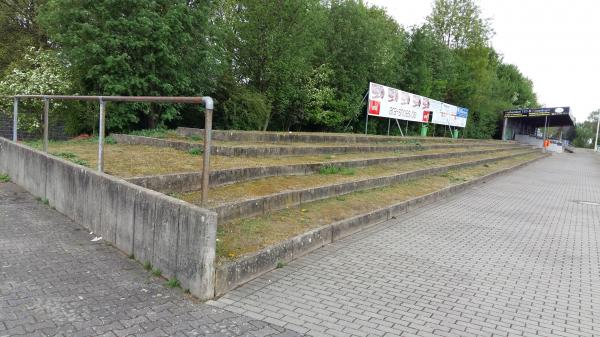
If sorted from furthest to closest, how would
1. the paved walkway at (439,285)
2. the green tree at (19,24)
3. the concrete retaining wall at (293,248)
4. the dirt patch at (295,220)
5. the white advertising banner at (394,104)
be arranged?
the white advertising banner at (394,104)
the green tree at (19,24)
the dirt patch at (295,220)
the concrete retaining wall at (293,248)
the paved walkway at (439,285)

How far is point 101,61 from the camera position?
38.8ft

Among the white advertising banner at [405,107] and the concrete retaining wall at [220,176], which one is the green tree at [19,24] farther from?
the concrete retaining wall at [220,176]

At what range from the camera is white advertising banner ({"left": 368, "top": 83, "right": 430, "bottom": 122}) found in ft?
68.6

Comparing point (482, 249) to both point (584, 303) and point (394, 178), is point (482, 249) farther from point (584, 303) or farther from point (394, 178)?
point (394, 178)

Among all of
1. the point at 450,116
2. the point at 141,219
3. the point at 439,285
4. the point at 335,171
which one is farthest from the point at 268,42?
the point at 450,116

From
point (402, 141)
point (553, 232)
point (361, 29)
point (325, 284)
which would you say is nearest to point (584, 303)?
point (325, 284)

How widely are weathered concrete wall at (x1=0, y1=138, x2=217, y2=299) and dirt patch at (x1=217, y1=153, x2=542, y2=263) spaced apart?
1.41 ft

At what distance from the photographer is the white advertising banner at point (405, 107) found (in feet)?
69.2

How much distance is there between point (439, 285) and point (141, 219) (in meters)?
3.22

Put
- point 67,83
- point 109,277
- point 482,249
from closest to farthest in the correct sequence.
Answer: point 109,277, point 482,249, point 67,83

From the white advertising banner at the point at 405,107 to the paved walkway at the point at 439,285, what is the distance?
13479 millimetres

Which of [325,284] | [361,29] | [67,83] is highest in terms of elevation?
[361,29]

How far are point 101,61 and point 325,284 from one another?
10.00 m

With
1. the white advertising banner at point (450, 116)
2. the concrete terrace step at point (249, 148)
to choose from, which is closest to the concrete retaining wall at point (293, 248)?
the concrete terrace step at point (249, 148)
